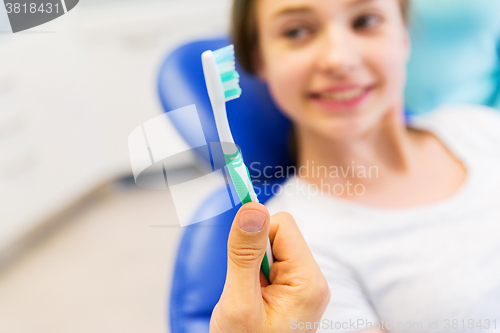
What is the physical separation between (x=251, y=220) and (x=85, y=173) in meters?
1.27

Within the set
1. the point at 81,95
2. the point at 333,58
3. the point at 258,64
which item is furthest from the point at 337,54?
the point at 81,95

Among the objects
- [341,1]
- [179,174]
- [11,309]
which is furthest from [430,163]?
[11,309]

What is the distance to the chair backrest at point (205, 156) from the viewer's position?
0.52m

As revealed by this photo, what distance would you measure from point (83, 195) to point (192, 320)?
106cm

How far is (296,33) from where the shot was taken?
57cm

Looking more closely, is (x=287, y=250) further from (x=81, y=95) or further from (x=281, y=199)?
(x=81, y=95)

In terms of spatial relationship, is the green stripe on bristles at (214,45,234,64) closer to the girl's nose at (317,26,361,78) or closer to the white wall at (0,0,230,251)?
the girl's nose at (317,26,361,78)

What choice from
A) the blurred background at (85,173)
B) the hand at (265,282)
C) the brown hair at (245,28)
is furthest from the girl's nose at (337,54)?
the blurred background at (85,173)

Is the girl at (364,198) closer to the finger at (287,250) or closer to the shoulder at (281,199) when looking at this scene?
the shoulder at (281,199)

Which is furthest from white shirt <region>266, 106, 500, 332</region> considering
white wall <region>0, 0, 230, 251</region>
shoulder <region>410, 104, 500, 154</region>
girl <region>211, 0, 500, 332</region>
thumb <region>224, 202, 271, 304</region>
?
white wall <region>0, 0, 230, 251</region>

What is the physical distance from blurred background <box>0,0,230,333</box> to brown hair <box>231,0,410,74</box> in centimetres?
41

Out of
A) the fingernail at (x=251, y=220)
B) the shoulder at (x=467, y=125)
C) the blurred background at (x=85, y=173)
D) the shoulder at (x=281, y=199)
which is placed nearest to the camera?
the fingernail at (x=251, y=220)

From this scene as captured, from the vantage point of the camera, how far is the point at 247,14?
62 centimetres

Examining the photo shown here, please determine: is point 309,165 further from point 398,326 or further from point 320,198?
point 398,326
